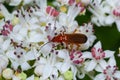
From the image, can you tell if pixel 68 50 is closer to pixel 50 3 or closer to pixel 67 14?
pixel 67 14

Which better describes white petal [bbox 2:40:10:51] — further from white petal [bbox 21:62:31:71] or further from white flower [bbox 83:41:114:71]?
white flower [bbox 83:41:114:71]

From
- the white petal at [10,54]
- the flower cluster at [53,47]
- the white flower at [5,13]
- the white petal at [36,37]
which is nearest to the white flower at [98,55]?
the flower cluster at [53,47]

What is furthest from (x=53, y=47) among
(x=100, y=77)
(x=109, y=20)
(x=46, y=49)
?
(x=109, y=20)

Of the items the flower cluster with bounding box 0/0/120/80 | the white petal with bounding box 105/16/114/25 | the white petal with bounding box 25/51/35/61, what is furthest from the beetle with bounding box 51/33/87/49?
the white petal with bounding box 105/16/114/25

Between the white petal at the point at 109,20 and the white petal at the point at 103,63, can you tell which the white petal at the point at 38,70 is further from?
the white petal at the point at 109,20

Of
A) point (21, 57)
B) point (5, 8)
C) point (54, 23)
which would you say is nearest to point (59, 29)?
point (54, 23)

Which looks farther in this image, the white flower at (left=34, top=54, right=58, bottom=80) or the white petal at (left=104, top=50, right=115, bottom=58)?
the white petal at (left=104, top=50, right=115, bottom=58)

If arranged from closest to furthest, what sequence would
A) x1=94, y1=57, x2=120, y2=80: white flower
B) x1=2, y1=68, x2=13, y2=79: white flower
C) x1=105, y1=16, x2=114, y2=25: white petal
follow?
A: 1. x1=2, y1=68, x2=13, y2=79: white flower
2. x1=94, y1=57, x2=120, y2=80: white flower
3. x1=105, y1=16, x2=114, y2=25: white petal
